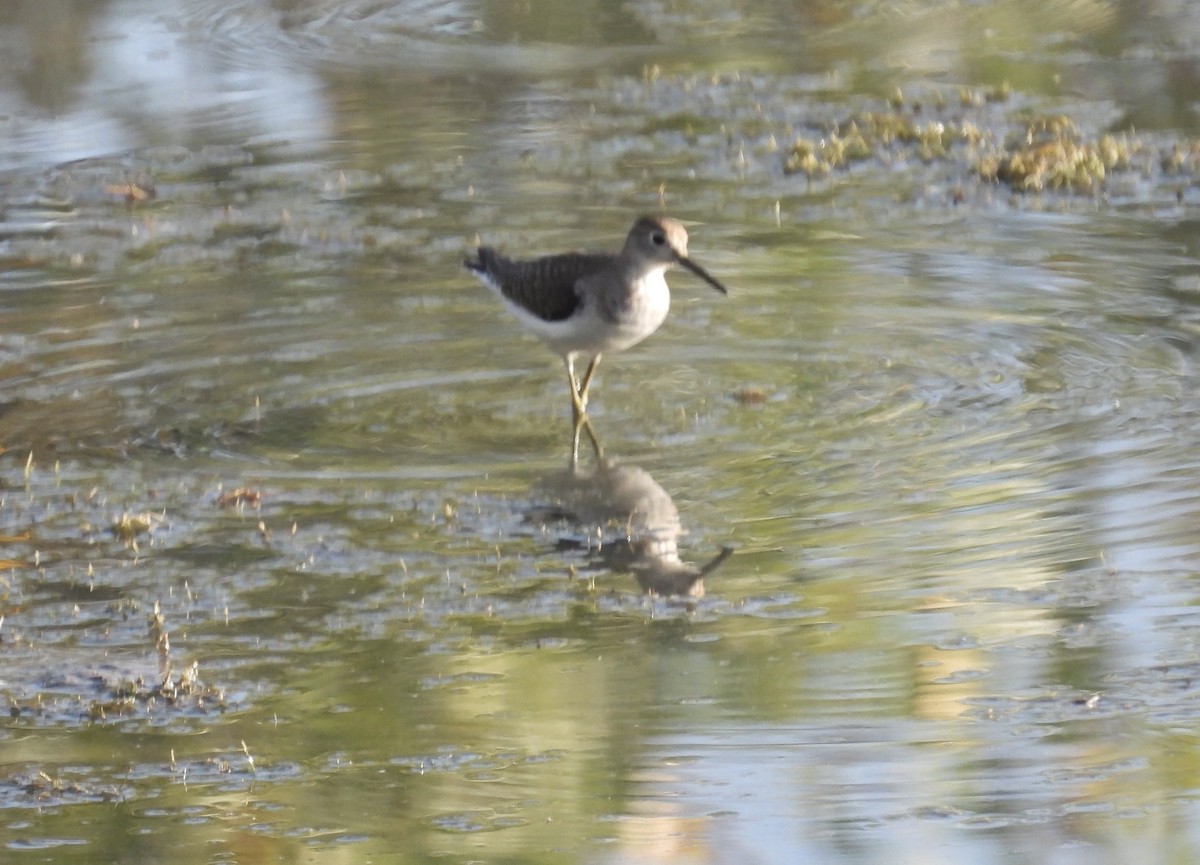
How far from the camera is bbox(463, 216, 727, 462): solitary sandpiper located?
9.29 meters

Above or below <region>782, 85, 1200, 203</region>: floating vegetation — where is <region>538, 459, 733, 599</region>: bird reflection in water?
below

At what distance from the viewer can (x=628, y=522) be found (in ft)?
25.7

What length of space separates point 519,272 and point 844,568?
10.2 ft

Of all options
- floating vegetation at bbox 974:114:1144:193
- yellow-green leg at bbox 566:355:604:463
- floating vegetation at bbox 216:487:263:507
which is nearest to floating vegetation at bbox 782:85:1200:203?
floating vegetation at bbox 974:114:1144:193

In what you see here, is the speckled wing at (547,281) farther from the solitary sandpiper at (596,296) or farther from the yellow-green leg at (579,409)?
the yellow-green leg at (579,409)

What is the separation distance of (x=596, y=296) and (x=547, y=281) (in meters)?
0.45

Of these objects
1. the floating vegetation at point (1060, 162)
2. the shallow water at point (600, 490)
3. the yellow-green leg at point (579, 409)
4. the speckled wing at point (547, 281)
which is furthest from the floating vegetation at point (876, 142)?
the yellow-green leg at point (579, 409)

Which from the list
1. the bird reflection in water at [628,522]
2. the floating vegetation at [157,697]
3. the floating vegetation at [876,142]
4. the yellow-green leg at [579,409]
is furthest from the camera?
the floating vegetation at [876,142]

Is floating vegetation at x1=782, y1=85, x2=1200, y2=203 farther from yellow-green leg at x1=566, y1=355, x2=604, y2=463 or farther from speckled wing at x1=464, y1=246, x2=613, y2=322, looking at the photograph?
yellow-green leg at x1=566, y1=355, x2=604, y2=463

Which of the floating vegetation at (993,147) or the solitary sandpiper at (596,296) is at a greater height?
the floating vegetation at (993,147)

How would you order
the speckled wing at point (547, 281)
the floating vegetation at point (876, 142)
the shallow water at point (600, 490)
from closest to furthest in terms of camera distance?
the shallow water at point (600, 490)
the speckled wing at point (547, 281)
the floating vegetation at point (876, 142)

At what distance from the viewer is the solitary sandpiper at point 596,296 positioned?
9.29 metres

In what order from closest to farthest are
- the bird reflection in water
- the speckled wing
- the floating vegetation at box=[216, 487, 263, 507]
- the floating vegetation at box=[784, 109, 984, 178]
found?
the bird reflection in water, the floating vegetation at box=[216, 487, 263, 507], the speckled wing, the floating vegetation at box=[784, 109, 984, 178]

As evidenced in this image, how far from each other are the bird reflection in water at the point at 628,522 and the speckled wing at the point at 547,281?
1.17 m
